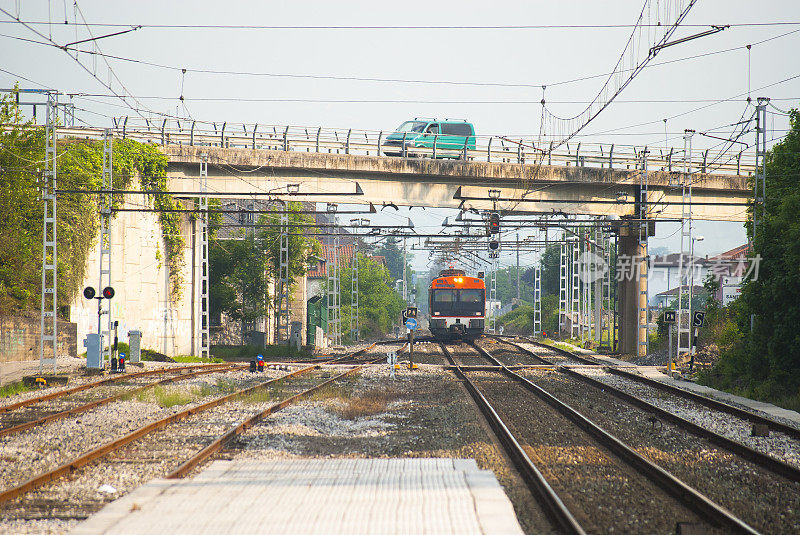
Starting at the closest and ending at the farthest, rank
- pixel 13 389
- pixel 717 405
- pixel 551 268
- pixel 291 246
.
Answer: pixel 717 405 < pixel 13 389 < pixel 291 246 < pixel 551 268

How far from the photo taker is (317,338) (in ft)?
132

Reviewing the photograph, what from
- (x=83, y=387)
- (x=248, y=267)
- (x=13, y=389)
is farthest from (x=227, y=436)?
(x=248, y=267)

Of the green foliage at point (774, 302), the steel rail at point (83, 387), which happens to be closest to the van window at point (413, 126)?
the steel rail at point (83, 387)

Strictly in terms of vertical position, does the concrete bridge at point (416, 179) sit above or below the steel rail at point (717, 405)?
above

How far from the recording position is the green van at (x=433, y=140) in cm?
2723

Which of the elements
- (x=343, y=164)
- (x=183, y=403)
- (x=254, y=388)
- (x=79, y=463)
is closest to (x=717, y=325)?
(x=343, y=164)

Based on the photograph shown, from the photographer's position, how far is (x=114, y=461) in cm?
877

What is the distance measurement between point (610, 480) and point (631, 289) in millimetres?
24637

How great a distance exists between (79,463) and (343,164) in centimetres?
1958

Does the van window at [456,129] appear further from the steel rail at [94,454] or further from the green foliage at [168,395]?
the steel rail at [94,454]

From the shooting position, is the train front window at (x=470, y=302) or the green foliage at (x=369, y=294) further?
the green foliage at (x=369, y=294)

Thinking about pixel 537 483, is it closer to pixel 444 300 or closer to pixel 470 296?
pixel 444 300

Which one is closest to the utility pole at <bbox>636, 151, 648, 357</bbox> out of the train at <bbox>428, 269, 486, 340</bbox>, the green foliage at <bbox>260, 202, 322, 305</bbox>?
the train at <bbox>428, 269, 486, 340</bbox>

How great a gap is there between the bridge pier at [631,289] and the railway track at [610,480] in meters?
18.5
